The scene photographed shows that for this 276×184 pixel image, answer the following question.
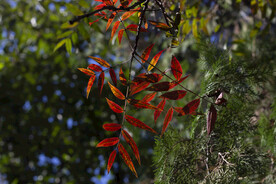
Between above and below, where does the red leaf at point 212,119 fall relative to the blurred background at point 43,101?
above

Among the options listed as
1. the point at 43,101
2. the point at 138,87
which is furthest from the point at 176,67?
the point at 43,101

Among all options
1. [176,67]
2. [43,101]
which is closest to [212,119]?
[176,67]

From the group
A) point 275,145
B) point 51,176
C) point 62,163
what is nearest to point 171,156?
point 275,145

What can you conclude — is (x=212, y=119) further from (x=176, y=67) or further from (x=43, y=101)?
(x=43, y=101)

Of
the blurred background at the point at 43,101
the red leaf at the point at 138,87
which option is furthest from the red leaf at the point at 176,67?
the blurred background at the point at 43,101

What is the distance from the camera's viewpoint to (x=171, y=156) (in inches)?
19.0

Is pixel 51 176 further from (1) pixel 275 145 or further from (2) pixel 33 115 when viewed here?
(1) pixel 275 145

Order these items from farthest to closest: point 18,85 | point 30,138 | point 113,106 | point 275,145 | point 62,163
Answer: point 18,85 < point 30,138 < point 62,163 < point 275,145 < point 113,106

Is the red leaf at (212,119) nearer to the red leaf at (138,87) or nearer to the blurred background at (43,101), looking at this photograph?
the red leaf at (138,87)

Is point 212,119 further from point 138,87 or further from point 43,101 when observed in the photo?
point 43,101

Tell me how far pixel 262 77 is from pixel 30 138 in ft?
5.10

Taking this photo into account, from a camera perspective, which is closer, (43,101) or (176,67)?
(176,67)

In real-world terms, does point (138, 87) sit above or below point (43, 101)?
above

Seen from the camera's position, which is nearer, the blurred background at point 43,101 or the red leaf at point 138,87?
the red leaf at point 138,87
